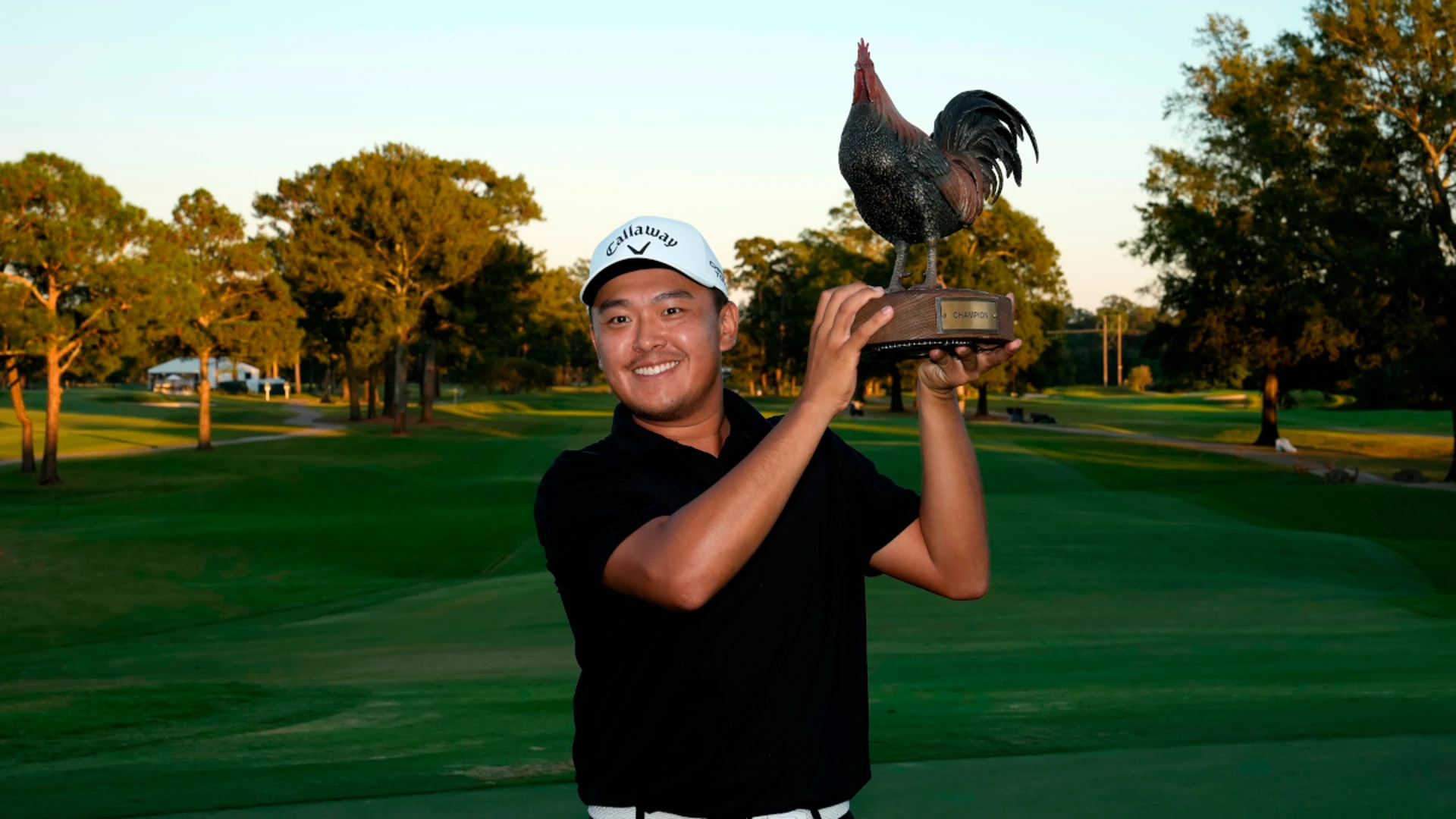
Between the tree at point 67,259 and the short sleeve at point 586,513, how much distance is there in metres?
32.7

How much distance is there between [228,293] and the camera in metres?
46.1

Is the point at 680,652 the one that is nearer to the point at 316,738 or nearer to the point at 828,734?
the point at 828,734

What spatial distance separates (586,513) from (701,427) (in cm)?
40

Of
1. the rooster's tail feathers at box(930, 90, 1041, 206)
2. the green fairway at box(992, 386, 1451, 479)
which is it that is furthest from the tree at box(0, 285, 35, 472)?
the green fairway at box(992, 386, 1451, 479)

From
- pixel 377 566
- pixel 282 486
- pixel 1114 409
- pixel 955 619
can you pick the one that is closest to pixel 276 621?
pixel 377 566

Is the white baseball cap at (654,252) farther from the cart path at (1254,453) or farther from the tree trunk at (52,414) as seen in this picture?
the tree trunk at (52,414)

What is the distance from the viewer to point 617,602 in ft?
8.91

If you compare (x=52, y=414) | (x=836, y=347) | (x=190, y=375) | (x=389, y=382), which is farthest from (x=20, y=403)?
(x=190, y=375)

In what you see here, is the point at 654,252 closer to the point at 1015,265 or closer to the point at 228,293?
the point at 228,293

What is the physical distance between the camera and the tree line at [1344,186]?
3416 cm

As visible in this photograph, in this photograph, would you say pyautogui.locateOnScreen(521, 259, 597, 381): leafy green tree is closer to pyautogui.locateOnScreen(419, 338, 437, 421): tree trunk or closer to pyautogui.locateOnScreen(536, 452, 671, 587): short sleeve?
pyautogui.locateOnScreen(419, 338, 437, 421): tree trunk

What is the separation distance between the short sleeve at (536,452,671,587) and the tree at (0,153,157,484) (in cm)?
3265

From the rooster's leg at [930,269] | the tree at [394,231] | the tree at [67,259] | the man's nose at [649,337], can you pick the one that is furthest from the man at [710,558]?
the tree at [394,231]

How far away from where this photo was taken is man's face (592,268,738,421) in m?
2.85
